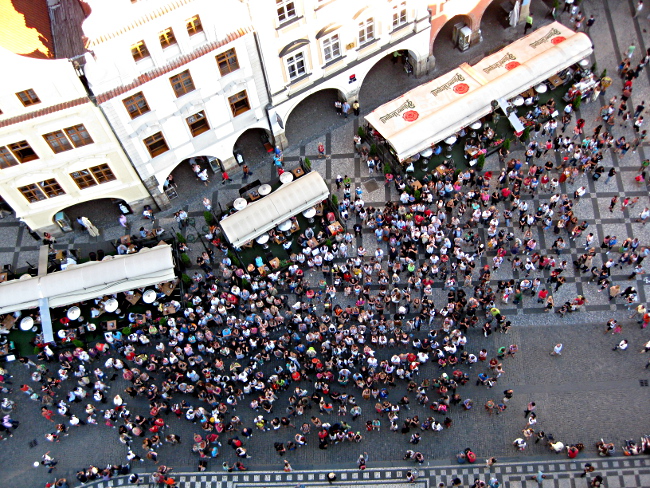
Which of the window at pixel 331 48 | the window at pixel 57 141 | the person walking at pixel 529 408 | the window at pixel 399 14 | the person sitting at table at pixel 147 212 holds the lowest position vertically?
the person walking at pixel 529 408

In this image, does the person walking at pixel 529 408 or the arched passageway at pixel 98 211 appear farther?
the arched passageway at pixel 98 211

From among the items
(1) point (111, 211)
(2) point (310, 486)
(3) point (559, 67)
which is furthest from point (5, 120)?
(3) point (559, 67)

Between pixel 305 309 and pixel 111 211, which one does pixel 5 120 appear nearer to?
pixel 111 211

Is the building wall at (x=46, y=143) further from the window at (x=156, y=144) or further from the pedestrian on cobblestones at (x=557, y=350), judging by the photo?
the pedestrian on cobblestones at (x=557, y=350)

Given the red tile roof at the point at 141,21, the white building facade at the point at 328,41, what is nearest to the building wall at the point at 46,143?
the red tile roof at the point at 141,21

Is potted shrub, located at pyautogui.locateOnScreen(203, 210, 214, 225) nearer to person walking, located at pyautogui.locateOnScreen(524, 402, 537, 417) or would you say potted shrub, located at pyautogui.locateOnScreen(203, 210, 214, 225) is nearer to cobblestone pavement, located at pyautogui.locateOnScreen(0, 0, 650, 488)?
cobblestone pavement, located at pyautogui.locateOnScreen(0, 0, 650, 488)

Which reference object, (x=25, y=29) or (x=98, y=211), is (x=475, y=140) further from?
(x=25, y=29)
